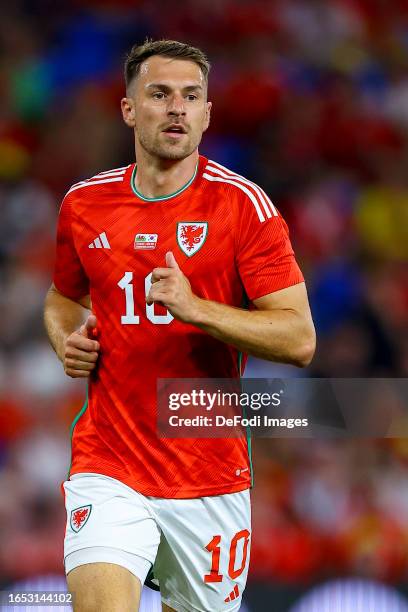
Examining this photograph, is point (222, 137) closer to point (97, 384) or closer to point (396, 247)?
point (396, 247)

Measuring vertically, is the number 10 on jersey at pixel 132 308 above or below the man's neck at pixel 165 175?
below

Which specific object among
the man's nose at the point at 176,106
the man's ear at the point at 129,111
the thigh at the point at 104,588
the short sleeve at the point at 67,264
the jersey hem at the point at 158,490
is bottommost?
the thigh at the point at 104,588

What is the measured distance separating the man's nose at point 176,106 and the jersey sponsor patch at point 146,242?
16.1 inches

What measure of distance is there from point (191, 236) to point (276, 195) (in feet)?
11.6

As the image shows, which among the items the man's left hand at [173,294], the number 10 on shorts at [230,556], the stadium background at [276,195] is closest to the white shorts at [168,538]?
the number 10 on shorts at [230,556]

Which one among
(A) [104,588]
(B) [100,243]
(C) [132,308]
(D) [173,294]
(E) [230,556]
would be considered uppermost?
(B) [100,243]

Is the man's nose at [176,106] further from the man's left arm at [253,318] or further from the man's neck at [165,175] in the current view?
the man's left arm at [253,318]

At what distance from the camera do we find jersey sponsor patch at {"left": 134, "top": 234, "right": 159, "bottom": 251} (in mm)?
3248

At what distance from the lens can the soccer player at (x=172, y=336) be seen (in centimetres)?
310

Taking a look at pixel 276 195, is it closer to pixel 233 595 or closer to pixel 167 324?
pixel 167 324

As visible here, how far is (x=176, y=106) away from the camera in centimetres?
324

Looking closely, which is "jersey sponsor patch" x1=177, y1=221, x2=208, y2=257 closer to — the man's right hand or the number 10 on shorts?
the man's right hand

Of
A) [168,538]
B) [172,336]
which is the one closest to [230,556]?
[168,538]

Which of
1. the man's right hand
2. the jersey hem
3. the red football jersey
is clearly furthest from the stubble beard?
the jersey hem
